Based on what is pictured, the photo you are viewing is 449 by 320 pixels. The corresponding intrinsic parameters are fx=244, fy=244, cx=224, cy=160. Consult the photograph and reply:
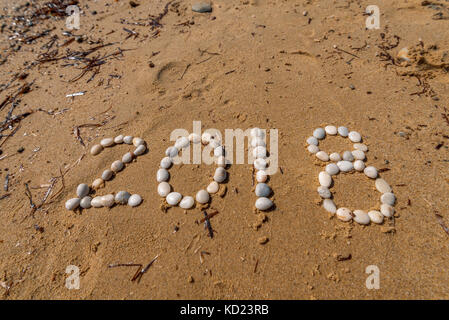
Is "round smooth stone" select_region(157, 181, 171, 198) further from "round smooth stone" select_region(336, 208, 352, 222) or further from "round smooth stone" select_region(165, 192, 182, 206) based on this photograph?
"round smooth stone" select_region(336, 208, 352, 222)

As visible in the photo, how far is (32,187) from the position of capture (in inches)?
103

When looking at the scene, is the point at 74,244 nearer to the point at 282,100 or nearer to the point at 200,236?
the point at 200,236

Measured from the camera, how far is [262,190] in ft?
7.55

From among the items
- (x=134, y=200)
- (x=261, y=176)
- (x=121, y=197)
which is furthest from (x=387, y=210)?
(x=121, y=197)

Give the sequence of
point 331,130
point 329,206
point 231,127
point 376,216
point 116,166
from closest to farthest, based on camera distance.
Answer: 1. point 376,216
2. point 329,206
3. point 116,166
4. point 331,130
5. point 231,127

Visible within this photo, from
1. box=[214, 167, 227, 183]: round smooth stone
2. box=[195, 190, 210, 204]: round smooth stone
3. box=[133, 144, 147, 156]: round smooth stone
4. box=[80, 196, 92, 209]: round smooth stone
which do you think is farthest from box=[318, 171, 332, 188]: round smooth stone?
box=[80, 196, 92, 209]: round smooth stone

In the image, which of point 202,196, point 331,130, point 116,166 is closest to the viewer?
point 202,196

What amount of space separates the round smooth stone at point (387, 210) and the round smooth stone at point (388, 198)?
0.04m

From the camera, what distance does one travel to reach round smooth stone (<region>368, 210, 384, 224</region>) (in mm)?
2111

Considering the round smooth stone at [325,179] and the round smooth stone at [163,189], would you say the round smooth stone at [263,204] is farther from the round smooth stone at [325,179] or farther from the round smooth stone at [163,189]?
the round smooth stone at [163,189]

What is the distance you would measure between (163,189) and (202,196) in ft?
A: 1.37

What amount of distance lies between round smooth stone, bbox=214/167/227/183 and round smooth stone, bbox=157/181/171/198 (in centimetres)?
49

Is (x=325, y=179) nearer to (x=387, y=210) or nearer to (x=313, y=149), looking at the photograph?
(x=313, y=149)

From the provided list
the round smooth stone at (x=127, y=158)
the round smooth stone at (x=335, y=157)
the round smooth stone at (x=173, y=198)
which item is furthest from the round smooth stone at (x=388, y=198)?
the round smooth stone at (x=127, y=158)
